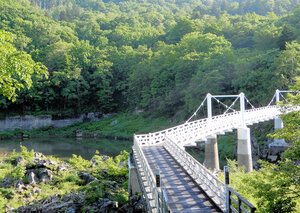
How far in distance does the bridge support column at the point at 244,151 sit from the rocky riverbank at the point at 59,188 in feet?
28.4

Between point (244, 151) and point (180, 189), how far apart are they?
540 inches

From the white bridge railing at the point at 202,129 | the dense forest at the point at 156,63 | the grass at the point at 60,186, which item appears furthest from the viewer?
the dense forest at the point at 156,63

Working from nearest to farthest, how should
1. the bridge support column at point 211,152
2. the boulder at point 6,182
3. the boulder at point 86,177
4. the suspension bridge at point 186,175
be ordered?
the suspension bridge at point 186,175 → the boulder at point 6,182 → the boulder at point 86,177 → the bridge support column at point 211,152

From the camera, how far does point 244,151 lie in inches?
895

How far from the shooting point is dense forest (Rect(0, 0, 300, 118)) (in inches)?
1491

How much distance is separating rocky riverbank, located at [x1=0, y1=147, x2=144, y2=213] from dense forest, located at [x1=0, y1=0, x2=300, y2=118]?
2317cm

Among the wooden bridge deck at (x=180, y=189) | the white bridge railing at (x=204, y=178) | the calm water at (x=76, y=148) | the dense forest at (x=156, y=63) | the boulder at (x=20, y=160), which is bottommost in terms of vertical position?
the calm water at (x=76, y=148)

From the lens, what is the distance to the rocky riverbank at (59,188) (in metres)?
13.5

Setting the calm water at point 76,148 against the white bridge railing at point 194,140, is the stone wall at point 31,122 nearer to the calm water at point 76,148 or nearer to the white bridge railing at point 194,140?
the calm water at point 76,148

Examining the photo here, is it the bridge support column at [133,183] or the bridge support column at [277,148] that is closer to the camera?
the bridge support column at [133,183]

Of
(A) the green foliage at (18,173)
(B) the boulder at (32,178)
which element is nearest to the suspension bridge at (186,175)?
(B) the boulder at (32,178)

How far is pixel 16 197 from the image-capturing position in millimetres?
14883

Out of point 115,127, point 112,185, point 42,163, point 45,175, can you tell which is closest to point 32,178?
point 45,175

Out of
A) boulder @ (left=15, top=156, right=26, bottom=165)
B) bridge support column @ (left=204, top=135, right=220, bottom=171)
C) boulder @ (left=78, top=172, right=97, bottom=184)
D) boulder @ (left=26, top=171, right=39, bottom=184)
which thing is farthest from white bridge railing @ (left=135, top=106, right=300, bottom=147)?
boulder @ (left=15, top=156, right=26, bottom=165)
